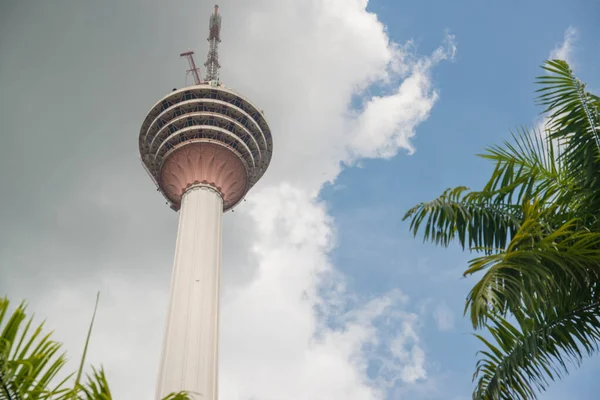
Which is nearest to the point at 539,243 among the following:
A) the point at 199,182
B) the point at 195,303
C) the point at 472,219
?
the point at 472,219

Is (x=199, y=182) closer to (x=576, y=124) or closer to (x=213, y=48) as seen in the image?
(x=213, y=48)

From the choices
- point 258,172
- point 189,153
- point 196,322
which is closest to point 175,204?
point 189,153

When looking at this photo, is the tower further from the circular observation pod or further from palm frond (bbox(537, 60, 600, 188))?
palm frond (bbox(537, 60, 600, 188))

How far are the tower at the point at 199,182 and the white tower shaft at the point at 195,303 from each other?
0.05 meters

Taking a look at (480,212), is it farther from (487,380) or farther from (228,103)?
(228,103)

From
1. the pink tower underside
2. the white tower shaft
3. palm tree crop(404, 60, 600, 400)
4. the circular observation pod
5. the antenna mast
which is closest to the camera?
palm tree crop(404, 60, 600, 400)

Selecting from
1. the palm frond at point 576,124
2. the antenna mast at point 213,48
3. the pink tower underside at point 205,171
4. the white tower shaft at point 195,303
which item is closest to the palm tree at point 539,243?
the palm frond at point 576,124

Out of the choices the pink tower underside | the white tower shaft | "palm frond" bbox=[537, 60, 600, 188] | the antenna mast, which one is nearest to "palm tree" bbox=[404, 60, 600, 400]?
"palm frond" bbox=[537, 60, 600, 188]

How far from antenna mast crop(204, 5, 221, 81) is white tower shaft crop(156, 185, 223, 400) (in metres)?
15.4

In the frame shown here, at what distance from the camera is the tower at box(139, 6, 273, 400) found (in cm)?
3397

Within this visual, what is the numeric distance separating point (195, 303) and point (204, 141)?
48.4 ft

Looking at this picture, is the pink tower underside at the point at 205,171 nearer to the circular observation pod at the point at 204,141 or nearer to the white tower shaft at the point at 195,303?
the circular observation pod at the point at 204,141

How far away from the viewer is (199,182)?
4334cm

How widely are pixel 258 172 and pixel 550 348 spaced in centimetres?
Answer: 4209
